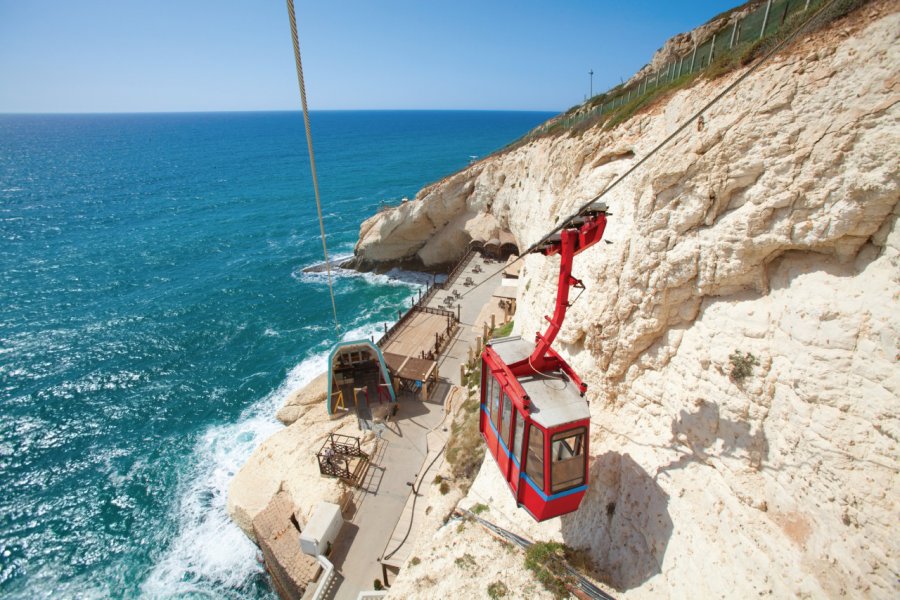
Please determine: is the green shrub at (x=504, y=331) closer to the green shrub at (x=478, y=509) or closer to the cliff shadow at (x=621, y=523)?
the green shrub at (x=478, y=509)

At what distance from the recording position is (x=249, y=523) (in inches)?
760

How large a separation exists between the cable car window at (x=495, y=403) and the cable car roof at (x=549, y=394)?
31.1 inches

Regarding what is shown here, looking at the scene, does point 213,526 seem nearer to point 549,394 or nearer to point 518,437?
point 518,437

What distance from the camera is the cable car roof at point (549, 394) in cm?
924

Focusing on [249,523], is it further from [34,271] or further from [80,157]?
[80,157]

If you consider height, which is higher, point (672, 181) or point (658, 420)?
point (672, 181)

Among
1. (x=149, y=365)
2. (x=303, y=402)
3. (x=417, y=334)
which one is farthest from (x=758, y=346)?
(x=149, y=365)

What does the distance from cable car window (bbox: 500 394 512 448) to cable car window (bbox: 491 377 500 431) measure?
354mm

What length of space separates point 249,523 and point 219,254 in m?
44.5

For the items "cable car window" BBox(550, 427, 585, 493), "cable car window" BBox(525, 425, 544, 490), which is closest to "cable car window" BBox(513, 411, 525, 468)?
"cable car window" BBox(525, 425, 544, 490)

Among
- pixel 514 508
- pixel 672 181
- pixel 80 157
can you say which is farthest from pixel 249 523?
pixel 80 157

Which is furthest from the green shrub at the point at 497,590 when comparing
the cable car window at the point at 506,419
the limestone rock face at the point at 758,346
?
the cable car window at the point at 506,419

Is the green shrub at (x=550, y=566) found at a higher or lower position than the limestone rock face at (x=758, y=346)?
lower

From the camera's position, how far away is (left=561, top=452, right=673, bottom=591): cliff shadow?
10250mm
